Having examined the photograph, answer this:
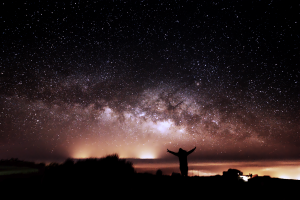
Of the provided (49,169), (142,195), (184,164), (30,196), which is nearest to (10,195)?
(30,196)

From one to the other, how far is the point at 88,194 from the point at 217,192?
14.5 ft

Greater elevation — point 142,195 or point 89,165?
point 89,165

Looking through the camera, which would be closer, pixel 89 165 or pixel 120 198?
pixel 120 198

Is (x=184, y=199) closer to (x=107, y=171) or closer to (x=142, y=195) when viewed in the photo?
(x=142, y=195)

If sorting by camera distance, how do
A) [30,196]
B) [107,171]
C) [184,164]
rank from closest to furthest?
[30,196] < [107,171] < [184,164]

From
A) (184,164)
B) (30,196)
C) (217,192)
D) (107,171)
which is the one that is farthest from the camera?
(184,164)

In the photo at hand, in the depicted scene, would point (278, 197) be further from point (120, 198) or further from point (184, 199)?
point (120, 198)

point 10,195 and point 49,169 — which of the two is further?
point 49,169

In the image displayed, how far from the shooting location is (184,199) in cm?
480

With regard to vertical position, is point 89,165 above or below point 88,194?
above

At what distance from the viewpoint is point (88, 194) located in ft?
16.2

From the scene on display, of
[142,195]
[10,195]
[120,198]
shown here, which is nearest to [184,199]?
[142,195]

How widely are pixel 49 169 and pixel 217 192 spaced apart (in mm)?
6788

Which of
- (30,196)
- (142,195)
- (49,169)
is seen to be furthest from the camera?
(49,169)
